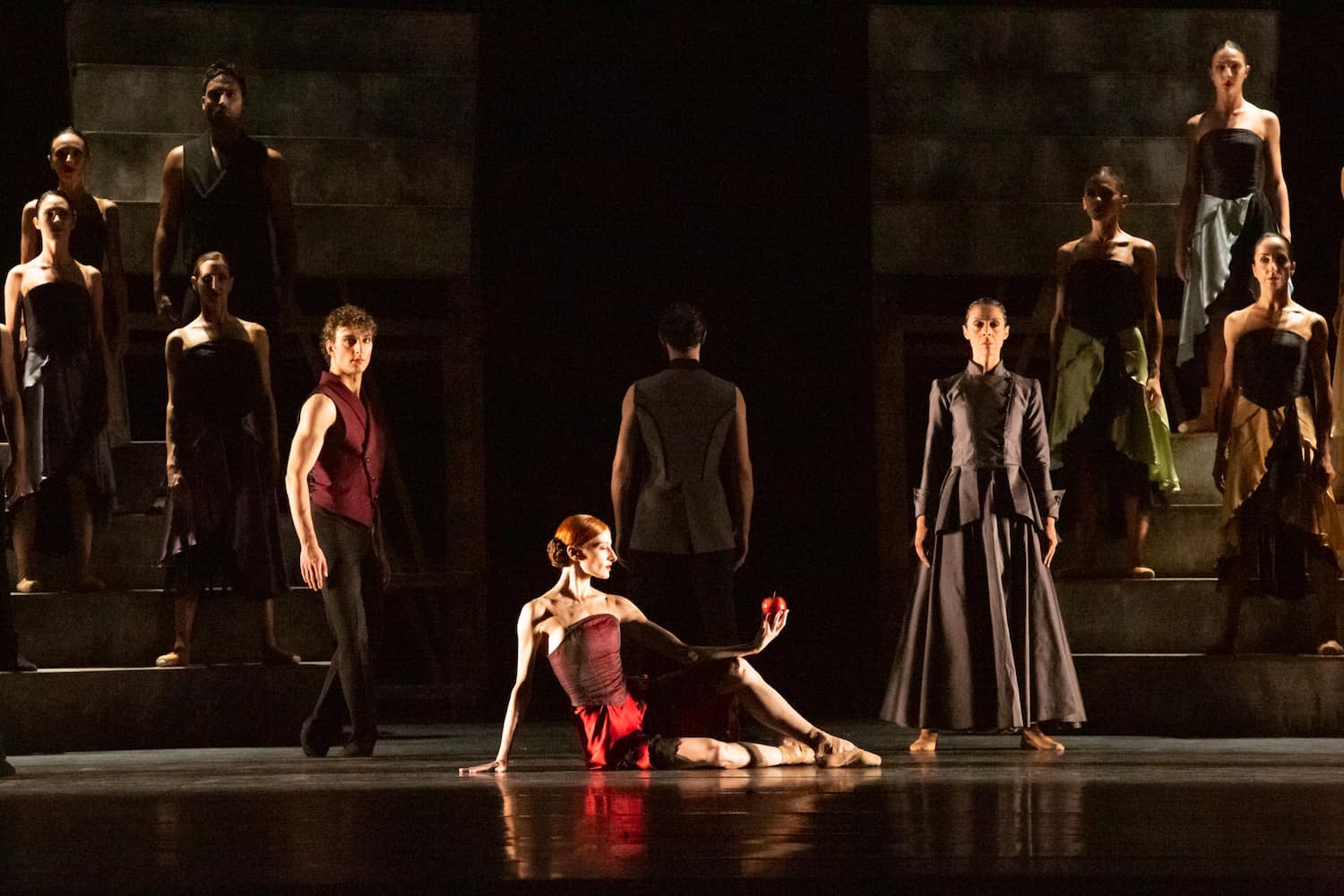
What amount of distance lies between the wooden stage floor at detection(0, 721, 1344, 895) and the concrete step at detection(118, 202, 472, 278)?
354 cm

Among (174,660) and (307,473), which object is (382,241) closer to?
(174,660)

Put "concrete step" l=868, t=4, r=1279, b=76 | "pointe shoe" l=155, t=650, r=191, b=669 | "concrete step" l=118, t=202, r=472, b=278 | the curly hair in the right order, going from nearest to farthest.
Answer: the curly hair < "pointe shoe" l=155, t=650, r=191, b=669 < "concrete step" l=118, t=202, r=472, b=278 < "concrete step" l=868, t=4, r=1279, b=76

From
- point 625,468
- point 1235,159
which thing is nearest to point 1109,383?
point 1235,159

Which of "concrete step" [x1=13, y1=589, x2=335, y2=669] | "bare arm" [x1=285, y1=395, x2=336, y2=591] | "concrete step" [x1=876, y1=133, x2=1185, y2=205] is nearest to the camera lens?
"bare arm" [x1=285, y1=395, x2=336, y2=591]

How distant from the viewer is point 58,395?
8148 mm

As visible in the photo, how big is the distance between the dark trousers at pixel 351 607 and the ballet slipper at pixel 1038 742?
2177mm

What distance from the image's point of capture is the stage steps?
7.93 m

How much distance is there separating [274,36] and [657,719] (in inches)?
206

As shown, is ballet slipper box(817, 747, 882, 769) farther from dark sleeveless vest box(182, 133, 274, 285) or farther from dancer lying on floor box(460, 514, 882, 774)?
dark sleeveless vest box(182, 133, 274, 285)

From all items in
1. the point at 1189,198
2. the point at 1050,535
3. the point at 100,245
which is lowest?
the point at 1050,535

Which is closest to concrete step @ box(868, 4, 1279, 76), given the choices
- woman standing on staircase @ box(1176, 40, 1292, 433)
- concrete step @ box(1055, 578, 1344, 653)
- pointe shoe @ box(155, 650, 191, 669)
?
woman standing on staircase @ box(1176, 40, 1292, 433)

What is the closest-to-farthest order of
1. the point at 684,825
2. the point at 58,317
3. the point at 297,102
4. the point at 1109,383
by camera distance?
the point at 684,825, the point at 58,317, the point at 1109,383, the point at 297,102

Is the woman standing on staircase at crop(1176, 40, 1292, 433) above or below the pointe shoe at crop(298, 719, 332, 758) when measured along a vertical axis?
above

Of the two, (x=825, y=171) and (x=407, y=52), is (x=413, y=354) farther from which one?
(x=825, y=171)
